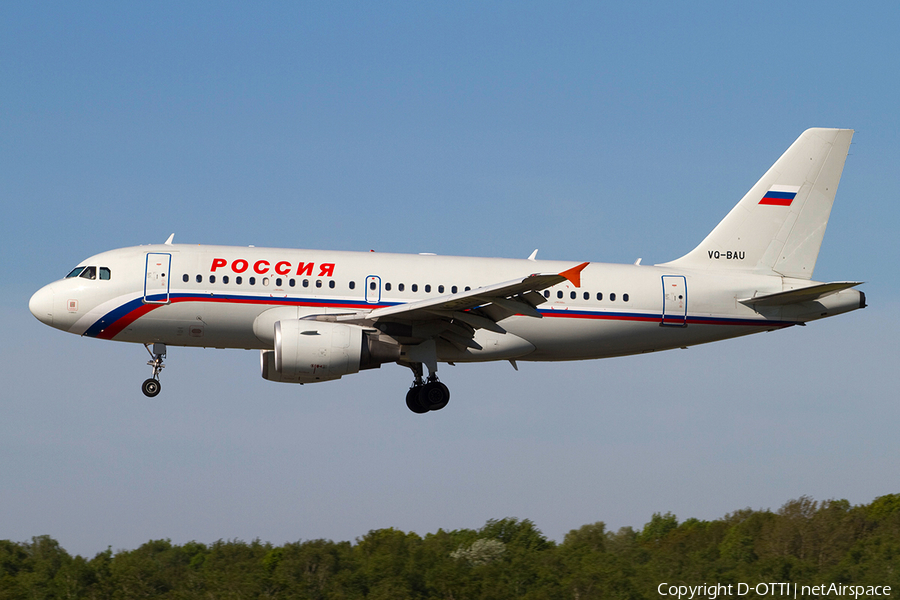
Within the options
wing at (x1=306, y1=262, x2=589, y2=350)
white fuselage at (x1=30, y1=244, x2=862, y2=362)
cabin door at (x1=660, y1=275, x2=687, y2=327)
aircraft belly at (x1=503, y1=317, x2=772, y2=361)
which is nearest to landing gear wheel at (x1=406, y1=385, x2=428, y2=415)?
white fuselage at (x1=30, y1=244, x2=862, y2=362)

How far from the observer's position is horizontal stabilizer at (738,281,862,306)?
1161 inches

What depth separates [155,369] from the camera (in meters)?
29.9

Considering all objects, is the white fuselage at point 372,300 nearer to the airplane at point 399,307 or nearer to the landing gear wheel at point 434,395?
the airplane at point 399,307

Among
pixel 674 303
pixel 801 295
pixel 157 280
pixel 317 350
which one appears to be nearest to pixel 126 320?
pixel 157 280

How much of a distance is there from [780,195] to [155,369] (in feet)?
67.4

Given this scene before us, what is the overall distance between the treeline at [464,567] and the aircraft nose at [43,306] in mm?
15265

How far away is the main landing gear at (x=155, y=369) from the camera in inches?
1168

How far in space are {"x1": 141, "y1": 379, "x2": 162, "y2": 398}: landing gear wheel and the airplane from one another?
0.04 metres

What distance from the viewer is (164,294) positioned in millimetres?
28641

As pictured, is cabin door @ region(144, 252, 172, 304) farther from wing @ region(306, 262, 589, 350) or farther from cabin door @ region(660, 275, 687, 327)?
cabin door @ region(660, 275, 687, 327)

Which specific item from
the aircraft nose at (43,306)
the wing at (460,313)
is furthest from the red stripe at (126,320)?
the wing at (460,313)

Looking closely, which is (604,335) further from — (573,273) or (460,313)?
(573,273)

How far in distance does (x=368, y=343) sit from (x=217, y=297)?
4.43m

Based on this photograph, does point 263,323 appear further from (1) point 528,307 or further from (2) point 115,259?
(1) point 528,307
